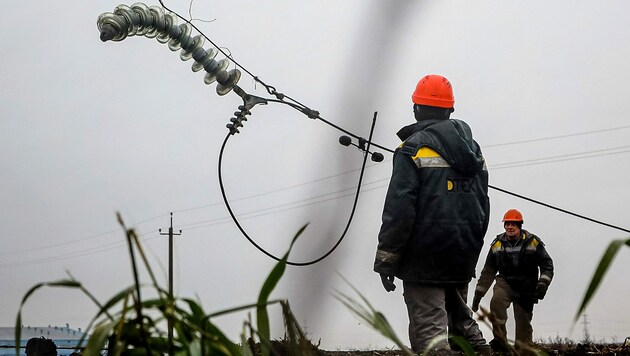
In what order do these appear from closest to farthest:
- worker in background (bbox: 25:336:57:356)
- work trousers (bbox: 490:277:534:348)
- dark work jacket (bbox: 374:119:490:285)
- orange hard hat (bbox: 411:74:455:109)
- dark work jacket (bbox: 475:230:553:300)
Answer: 1. worker in background (bbox: 25:336:57:356)
2. dark work jacket (bbox: 374:119:490:285)
3. orange hard hat (bbox: 411:74:455:109)
4. dark work jacket (bbox: 475:230:553:300)
5. work trousers (bbox: 490:277:534:348)

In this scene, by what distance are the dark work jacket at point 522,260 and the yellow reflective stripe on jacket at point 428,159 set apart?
531 cm

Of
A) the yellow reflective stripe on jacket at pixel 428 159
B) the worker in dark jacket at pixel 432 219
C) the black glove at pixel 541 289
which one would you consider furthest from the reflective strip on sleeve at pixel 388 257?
the black glove at pixel 541 289

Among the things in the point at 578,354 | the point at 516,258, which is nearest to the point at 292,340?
the point at 578,354

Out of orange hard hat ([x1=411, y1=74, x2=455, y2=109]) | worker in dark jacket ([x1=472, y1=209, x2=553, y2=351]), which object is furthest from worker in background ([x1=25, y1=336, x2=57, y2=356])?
worker in dark jacket ([x1=472, y1=209, x2=553, y2=351])

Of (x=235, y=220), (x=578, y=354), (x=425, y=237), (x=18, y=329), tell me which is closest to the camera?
(x=18, y=329)

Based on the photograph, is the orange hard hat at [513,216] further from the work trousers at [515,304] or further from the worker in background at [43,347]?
the worker in background at [43,347]

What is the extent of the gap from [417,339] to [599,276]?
644 cm

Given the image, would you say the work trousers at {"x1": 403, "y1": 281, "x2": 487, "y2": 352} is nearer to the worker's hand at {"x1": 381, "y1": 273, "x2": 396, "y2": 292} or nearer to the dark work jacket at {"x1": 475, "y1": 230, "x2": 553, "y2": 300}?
the worker's hand at {"x1": 381, "y1": 273, "x2": 396, "y2": 292}

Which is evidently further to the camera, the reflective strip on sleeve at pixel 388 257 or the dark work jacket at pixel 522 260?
the dark work jacket at pixel 522 260

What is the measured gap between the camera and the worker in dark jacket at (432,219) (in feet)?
22.9

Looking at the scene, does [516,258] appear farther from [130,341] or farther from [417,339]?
[130,341]

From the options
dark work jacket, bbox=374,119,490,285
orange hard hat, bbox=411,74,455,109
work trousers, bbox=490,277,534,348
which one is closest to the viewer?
dark work jacket, bbox=374,119,490,285

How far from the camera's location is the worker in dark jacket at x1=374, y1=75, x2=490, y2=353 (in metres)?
6.99

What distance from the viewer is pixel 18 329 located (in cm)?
118
